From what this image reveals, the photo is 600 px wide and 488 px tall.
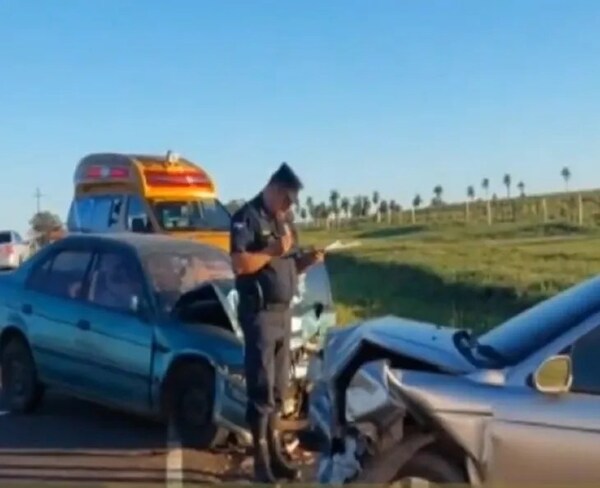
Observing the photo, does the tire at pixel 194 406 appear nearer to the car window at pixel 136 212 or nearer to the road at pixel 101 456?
the road at pixel 101 456

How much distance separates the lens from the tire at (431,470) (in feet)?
19.6

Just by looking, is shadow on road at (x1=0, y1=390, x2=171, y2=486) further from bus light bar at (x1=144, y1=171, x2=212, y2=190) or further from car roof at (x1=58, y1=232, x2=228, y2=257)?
bus light bar at (x1=144, y1=171, x2=212, y2=190)

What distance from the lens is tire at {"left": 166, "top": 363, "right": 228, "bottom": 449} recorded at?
9.12 metres

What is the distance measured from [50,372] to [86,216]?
881 centimetres

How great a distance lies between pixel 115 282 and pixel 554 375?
16.8ft

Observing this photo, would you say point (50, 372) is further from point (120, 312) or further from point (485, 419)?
point (485, 419)

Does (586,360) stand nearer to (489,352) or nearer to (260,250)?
(489,352)

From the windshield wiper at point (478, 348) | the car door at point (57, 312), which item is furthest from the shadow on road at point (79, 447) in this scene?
the windshield wiper at point (478, 348)

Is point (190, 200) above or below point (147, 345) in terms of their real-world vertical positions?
above

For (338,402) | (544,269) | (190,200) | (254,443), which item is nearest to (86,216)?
(190,200)

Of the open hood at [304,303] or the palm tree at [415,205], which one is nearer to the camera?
the open hood at [304,303]

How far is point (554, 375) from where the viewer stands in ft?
19.4

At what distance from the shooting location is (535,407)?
5.83 meters

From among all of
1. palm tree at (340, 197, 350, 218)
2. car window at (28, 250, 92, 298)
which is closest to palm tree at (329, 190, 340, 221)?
palm tree at (340, 197, 350, 218)
